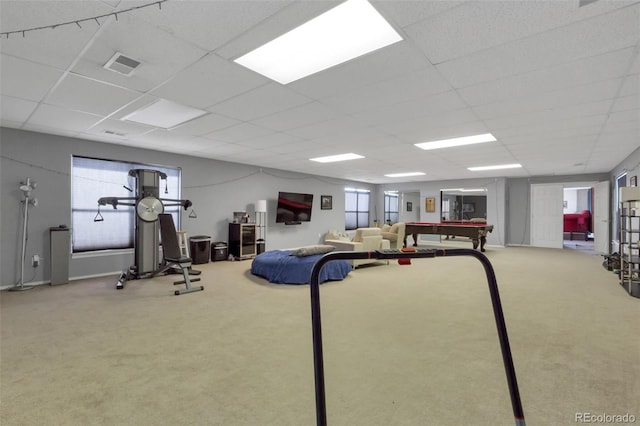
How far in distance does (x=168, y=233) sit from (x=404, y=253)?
4.60 m

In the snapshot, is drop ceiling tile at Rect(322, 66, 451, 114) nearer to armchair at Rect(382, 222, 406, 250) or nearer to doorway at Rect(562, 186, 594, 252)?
armchair at Rect(382, 222, 406, 250)

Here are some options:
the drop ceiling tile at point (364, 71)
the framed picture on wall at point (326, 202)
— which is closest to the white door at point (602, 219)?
the framed picture on wall at point (326, 202)

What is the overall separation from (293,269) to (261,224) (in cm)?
383

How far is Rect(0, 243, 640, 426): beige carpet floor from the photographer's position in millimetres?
1835

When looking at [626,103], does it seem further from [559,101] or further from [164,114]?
[164,114]

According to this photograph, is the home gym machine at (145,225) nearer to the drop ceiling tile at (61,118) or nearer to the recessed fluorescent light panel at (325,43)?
the drop ceiling tile at (61,118)

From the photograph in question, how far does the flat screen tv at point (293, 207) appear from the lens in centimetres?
887

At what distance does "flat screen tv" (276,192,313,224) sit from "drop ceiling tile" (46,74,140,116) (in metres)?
5.34

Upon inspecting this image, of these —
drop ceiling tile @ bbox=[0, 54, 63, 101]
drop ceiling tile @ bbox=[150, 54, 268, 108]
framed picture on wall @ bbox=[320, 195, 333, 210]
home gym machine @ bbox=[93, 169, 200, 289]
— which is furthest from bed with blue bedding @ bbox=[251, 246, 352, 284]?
framed picture on wall @ bbox=[320, 195, 333, 210]

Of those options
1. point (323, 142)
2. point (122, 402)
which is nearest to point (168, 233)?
point (323, 142)

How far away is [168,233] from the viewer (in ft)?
16.5

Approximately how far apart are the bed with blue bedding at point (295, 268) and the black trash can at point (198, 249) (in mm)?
1858

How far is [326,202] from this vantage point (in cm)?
1070

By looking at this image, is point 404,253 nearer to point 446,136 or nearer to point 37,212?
point 446,136
